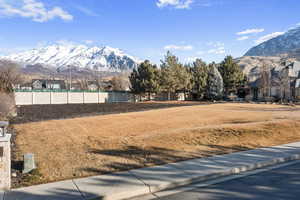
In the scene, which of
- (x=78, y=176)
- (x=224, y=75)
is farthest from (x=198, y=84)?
(x=78, y=176)

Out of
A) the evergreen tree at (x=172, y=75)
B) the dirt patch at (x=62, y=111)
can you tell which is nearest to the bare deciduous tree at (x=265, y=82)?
the evergreen tree at (x=172, y=75)

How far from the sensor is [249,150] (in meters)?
6.97

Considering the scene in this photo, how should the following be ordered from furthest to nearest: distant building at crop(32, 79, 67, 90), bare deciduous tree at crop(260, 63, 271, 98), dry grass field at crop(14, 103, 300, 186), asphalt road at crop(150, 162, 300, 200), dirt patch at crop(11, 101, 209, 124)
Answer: distant building at crop(32, 79, 67, 90)
bare deciduous tree at crop(260, 63, 271, 98)
dirt patch at crop(11, 101, 209, 124)
dry grass field at crop(14, 103, 300, 186)
asphalt road at crop(150, 162, 300, 200)

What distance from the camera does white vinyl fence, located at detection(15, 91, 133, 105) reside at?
3925cm

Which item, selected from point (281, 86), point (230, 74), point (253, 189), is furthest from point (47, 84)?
point (253, 189)

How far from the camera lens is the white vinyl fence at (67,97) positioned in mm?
39250

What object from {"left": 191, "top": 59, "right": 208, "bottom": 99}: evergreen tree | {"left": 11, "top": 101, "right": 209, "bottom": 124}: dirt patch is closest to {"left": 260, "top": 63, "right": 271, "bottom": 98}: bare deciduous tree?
{"left": 191, "top": 59, "right": 208, "bottom": 99}: evergreen tree

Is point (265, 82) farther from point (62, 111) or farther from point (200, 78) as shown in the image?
point (62, 111)

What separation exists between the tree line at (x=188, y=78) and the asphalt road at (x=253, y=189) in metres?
36.9

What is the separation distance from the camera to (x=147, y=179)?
465cm

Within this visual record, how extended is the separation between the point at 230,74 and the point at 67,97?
33289 mm

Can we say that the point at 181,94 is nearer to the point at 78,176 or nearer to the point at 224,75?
the point at 224,75

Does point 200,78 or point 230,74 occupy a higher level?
point 230,74

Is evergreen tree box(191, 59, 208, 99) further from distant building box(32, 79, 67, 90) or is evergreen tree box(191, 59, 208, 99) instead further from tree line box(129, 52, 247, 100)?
distant building box(32, 79, 67, 90)
